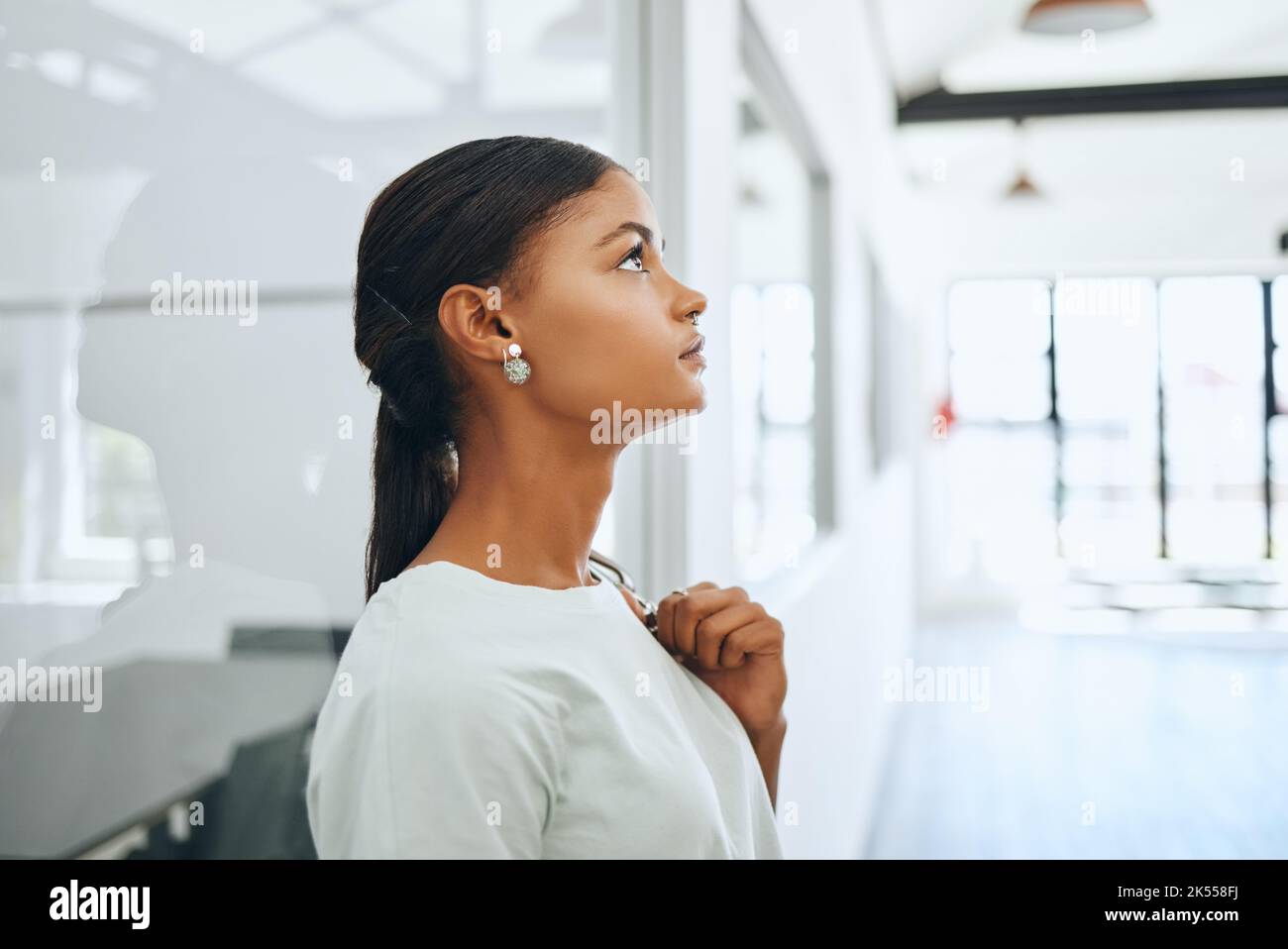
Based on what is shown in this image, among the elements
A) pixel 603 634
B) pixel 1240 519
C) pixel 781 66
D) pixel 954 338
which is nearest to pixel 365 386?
pixel 603 634

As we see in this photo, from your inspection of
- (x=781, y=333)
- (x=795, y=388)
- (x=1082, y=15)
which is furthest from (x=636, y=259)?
(x=1082, y=15)

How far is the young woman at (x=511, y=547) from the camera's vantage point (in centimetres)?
57

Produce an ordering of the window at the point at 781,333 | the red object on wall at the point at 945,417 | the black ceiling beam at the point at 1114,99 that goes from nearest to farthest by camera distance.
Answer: the window at the point at 781,333 < the black ceiling beam at the point at 1114,99 < the red object on wall at the point at 945,417

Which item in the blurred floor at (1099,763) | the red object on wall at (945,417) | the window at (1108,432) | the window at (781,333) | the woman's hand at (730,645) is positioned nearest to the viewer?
the woman's hand at (730,645)

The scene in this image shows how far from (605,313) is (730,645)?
0.86ft

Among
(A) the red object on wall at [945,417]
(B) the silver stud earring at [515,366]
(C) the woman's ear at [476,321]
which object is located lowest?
(B) the silver stud earring at [515,366]

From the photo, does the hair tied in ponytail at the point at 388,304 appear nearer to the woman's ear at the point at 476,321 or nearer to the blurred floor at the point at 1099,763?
the woman's ear at the point at 476,321

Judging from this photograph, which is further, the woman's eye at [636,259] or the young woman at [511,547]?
the woman's eye at [636,259]

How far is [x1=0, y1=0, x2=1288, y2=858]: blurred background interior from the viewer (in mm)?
553

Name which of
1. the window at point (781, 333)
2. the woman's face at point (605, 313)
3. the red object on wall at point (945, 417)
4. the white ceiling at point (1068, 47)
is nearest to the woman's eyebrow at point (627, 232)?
the woman's face at point (605, 313)

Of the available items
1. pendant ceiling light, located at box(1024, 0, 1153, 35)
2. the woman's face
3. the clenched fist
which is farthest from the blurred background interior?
the clenched fist

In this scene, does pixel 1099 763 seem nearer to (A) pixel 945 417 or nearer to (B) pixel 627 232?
(A) pixel 945 417

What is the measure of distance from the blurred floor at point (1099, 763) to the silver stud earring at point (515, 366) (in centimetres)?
124
